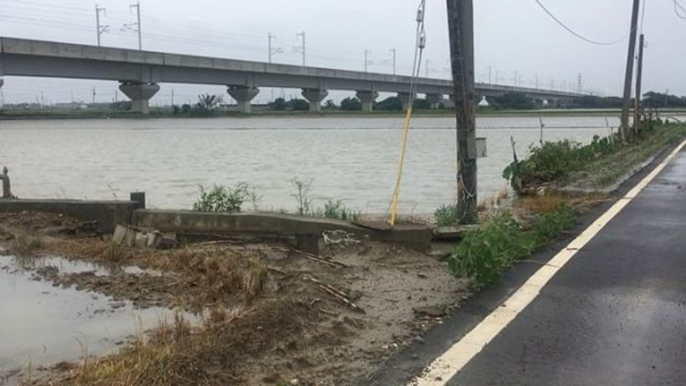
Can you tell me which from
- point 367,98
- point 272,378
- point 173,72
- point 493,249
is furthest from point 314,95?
point 272,378

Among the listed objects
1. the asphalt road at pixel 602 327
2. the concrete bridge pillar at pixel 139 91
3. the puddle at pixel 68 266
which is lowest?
the puddle at pixel 68 266

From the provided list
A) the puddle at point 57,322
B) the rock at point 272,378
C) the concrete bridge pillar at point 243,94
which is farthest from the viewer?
the concrete bridge pillar at point 243,94

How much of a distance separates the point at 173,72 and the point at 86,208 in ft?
202

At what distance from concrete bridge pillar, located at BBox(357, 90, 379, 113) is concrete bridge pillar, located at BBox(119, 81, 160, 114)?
42.8 meters

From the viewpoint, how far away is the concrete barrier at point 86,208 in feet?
34.7

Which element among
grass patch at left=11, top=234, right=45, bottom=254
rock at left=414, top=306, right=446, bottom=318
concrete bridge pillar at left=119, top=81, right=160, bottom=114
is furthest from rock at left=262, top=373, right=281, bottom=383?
concrete bridge pillar at left=119, top=81, right=160, bottom=114

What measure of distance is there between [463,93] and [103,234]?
5.63 metres

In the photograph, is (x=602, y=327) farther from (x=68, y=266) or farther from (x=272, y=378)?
(x=68, y=266)

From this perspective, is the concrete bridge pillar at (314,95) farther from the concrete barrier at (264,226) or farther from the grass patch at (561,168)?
the concrete barrier at (264,226)

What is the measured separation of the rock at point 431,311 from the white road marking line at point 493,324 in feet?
1.26

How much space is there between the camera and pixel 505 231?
787 centimetres

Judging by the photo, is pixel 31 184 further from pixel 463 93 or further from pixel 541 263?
pixel 541 263

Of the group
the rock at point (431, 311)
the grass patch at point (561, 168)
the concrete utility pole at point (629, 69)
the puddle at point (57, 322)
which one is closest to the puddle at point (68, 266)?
the puddle at point (57, 322)

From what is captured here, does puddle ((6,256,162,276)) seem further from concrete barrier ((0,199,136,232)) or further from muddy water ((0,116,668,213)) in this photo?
muddy water ((0,116,668,213))
